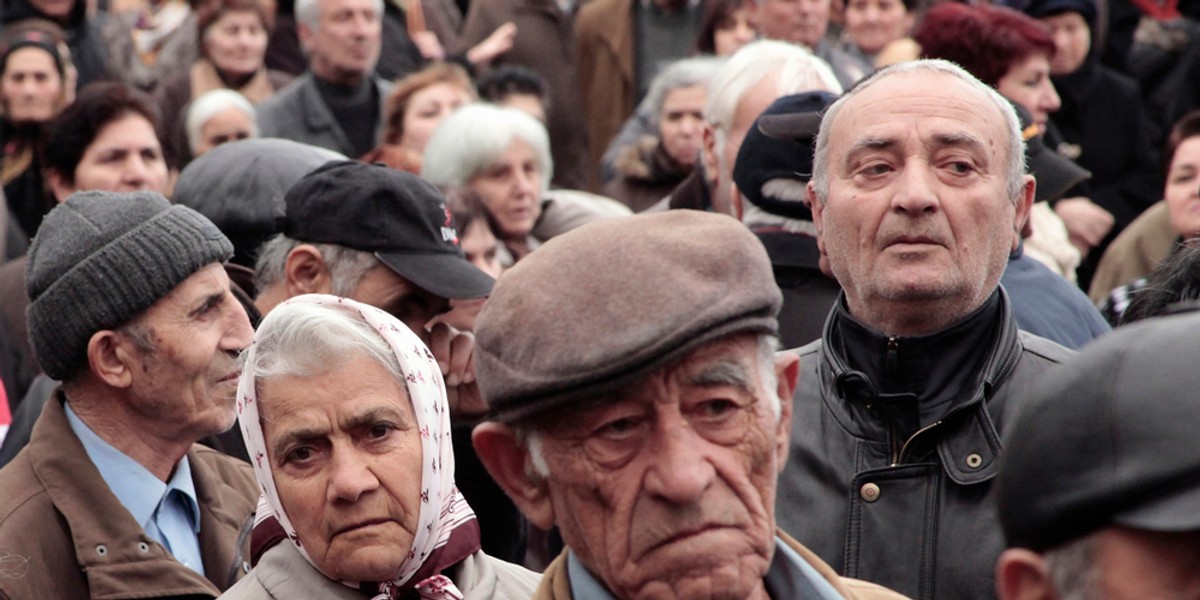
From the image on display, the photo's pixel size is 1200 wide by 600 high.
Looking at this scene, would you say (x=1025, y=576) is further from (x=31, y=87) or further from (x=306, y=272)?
(x=31, y=87)

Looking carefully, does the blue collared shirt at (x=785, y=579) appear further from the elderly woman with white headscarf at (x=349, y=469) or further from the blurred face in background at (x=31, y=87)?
the blurred face in background at (x=31, y=87)

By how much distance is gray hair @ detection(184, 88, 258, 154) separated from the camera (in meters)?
8.23

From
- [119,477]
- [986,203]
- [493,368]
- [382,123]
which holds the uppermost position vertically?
[493,368]

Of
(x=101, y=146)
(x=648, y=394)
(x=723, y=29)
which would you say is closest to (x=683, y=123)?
(x=723, y=29)

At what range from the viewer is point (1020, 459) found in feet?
6.18

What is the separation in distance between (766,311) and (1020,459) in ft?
2.36

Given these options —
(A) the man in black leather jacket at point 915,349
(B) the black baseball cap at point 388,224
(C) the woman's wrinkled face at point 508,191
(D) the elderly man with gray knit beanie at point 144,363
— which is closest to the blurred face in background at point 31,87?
(C) the woman's wrinkled face at point 508,191

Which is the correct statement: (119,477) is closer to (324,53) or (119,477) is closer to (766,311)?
(766,311)

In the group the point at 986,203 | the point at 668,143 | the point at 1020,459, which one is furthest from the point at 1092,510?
the point at 668,143

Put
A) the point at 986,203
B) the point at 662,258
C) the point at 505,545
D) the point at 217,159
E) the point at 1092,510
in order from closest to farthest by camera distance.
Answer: the point at 1092,510 → the point at 662,258 → the point at 986,203 → the point at 505,545 → the point at 217,159

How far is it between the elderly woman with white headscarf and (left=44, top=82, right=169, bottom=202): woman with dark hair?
3123 mm

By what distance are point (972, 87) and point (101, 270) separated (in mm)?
2134

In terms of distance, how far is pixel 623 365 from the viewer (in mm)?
2438

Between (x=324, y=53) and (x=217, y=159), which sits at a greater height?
(x=217, y=159)
